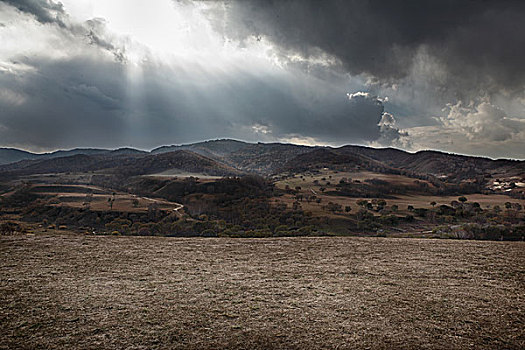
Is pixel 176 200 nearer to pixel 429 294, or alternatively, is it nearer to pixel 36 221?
pixel 36 221

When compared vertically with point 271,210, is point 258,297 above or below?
above

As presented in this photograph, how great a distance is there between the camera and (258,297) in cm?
834

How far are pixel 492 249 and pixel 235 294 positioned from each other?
13.2 meters

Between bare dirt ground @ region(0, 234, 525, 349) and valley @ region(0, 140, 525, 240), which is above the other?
bare dirt ground @ region(0, 234, 525, 349)

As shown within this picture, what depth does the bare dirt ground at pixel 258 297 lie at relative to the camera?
6117mm

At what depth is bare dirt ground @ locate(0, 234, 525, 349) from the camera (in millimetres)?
6117

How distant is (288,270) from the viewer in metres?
11.3

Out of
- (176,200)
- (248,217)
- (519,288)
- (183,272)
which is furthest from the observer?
(176,200)

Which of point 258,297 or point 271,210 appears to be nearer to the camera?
point 258,297

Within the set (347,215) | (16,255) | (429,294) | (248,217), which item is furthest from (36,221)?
(429,294)

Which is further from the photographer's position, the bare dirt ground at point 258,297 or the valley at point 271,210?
the valley at point 271,210

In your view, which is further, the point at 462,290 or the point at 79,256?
the point at 79,256

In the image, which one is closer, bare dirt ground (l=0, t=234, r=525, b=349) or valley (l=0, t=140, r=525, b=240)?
bare dirt ground (l=0, t=234, r=525, b=349)

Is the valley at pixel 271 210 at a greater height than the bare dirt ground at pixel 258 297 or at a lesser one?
lesser
